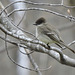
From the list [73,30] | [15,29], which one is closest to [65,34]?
[73,30]

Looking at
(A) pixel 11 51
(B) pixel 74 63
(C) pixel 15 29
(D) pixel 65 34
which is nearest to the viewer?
(B) pixel 74 63

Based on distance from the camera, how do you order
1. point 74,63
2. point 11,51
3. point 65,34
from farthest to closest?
point 65,34 < point 11,51 < point 74,63

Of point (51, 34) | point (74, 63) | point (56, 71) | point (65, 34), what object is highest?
point (51, 34)

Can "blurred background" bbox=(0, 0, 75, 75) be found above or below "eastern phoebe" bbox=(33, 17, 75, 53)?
below

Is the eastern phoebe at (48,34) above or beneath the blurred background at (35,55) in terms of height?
above

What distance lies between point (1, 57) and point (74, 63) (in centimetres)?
340

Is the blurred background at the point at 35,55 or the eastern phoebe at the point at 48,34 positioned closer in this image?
the eastern phoebe at the point at 48,34

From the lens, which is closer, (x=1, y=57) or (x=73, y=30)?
(x=1, y=57)

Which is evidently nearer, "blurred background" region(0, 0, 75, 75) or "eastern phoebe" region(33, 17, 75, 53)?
"eastern phoebe" region(33, 17, 75, 53)

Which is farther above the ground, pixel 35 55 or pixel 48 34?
pixel 48 34

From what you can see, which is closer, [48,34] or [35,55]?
[48,34]

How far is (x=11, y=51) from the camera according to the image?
18.9 ft

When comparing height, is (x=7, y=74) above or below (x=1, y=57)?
below

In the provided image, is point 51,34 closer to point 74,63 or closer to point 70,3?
point 74,63
